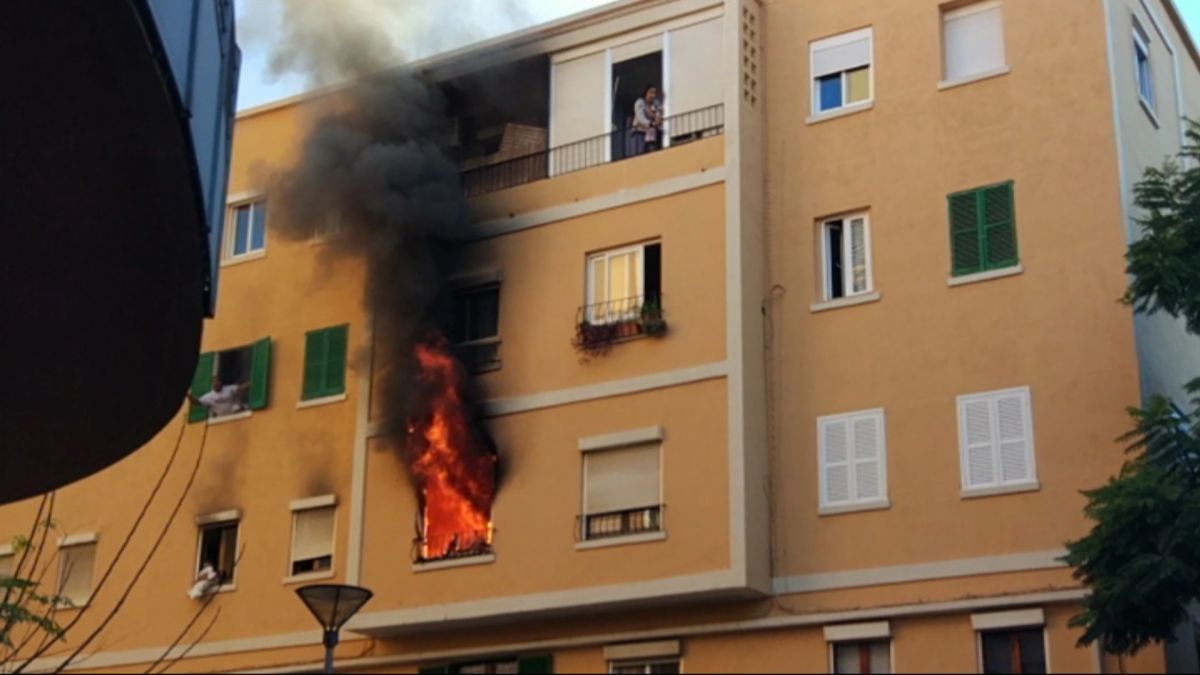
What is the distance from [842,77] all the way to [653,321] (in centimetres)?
447

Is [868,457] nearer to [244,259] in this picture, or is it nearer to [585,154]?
[585,154]

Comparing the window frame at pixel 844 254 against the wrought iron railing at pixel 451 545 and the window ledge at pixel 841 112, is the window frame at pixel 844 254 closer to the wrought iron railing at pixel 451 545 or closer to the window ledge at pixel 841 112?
the window ledge at pixel 841 112

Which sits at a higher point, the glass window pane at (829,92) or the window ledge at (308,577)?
the glass window pane at (829,92)

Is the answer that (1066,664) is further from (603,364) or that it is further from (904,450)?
(603,364)

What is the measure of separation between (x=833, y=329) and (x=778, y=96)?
3873mm

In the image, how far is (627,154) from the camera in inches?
1051

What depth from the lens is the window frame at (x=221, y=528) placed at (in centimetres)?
2814

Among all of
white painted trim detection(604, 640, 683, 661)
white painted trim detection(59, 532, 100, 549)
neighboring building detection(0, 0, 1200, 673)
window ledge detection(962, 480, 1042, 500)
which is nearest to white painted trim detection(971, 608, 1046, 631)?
neighboring building detection(0, 0, 1200, 673)

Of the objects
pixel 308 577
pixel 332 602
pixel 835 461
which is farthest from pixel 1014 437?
pixel 308 577

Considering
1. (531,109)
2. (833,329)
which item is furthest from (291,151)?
(833,329)

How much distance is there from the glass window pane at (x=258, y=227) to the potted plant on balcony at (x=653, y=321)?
833 centimetres

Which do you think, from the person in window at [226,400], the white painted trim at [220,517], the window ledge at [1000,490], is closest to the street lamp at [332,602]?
the window ledge at [1000,490]

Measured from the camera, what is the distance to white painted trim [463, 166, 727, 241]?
83.1 feet

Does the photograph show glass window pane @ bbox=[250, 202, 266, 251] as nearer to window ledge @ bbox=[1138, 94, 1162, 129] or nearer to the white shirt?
the white shirt
